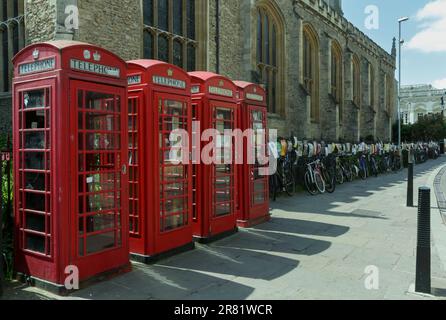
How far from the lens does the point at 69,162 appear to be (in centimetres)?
410

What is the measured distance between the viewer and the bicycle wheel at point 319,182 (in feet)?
40.9

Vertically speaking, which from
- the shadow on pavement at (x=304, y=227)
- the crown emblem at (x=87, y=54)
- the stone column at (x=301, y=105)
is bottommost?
the shadow on pavement at (x=304, y=227)

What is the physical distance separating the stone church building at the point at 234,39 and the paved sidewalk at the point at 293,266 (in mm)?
7602

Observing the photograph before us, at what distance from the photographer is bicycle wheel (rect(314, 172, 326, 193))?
1246 centimetres

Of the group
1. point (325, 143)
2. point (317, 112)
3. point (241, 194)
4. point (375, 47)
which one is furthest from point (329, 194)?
point (375, 47)

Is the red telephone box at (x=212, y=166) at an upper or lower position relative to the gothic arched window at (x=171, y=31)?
lower

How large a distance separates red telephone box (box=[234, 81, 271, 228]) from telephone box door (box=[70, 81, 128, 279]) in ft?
10.0

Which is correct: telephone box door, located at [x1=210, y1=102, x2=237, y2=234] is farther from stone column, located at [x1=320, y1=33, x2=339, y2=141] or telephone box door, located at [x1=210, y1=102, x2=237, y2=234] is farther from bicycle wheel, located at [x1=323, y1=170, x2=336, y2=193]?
stone column, located at [x1=320, y1=33, x2=339, y2=141]

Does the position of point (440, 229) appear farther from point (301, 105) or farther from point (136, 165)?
point (301, 105)

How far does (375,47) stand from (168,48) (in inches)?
1269

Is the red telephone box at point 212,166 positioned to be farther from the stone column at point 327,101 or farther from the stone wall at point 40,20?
the stone column at point 327,101


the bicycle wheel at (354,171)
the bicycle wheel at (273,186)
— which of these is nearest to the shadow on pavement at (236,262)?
the bicycle wheel at (273,186)

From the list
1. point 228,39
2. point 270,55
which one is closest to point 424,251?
point 228,39

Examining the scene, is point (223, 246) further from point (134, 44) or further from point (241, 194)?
point (134, 44)
